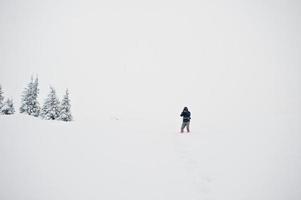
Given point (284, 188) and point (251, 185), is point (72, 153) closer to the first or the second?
point (251, 185)

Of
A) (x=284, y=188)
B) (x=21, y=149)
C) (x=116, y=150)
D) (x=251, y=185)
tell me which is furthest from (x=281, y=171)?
(x=21, y=149)

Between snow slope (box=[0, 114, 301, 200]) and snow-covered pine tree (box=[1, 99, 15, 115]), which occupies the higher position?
snow-covered pine tree (box=[1, 99, 15, 115])

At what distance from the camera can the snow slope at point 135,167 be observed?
10711mm

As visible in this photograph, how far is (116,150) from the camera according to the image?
15.4m

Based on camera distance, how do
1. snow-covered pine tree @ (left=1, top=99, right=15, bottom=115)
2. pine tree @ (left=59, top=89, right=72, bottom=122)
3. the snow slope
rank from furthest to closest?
1. pine tree @ (left=59, top=89, right=72, bottom=122)
2. snow-covered pine tree @ (left=1, top=99, right=15, bottom=115)
3. the snow slope

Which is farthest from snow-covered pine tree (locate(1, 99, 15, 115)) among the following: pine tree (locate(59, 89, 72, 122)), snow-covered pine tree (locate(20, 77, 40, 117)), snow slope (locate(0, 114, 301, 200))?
snow slope (locate(0, 114, 301, 200))

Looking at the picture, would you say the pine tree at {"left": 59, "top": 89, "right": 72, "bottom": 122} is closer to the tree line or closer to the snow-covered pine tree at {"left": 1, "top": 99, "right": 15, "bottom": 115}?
the tree line

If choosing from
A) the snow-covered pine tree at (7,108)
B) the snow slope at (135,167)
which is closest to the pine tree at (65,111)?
the snow-covered pine tree at (7,108)

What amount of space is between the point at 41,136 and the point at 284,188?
1454 cm

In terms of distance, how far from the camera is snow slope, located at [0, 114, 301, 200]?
35.1 ft

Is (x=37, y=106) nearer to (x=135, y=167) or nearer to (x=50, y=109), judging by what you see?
(x=50, y=109)

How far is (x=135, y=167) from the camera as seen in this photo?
13.4m

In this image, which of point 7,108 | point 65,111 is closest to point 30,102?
point 7,108

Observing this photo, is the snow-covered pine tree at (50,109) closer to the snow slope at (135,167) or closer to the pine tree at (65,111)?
the pine tree at (65,111)
